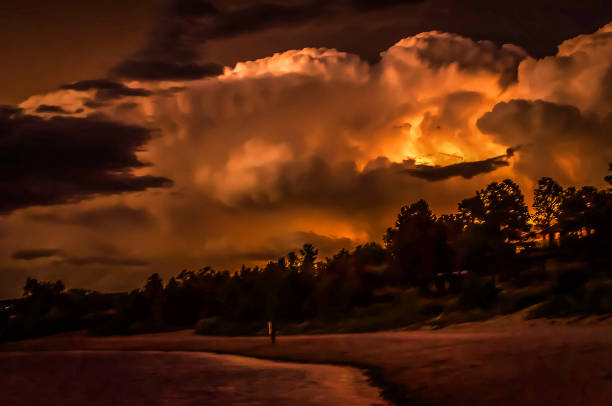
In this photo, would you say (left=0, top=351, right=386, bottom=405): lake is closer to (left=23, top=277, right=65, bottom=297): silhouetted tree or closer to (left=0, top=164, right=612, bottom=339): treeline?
(left=0, top=164, right=612, bottom=339): treeline

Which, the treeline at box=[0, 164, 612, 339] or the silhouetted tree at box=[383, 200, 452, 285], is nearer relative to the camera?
the treeline at box=[0, 164, 612, 339]

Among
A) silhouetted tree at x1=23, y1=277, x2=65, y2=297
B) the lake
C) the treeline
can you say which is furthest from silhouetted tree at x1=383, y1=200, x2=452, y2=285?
silhouetted tree at x1=23, y1=277, x2=65, y2=297

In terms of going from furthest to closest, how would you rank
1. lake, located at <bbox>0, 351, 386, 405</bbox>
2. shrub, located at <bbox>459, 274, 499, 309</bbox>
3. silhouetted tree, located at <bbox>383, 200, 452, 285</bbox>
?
silhouetted tree, located at <bbox>383, 200, 452, 285</bbox> → shrub, located at <bbox>459, 274, 499, 309</bbox> → lake, located at <bbox>0, 351, 386, 405</bbox>

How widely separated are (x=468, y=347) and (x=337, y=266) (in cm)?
4173

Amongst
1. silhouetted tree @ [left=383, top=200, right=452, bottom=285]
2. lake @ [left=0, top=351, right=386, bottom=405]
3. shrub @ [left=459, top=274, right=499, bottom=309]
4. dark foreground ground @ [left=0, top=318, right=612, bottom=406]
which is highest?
silhouetted tree @ [left=383, top=200, right=452, bottom=285]

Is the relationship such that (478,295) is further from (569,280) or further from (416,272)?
(416,272)

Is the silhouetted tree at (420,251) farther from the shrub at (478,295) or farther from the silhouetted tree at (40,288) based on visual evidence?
the silhouetted tree at (40,288)

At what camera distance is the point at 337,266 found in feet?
236

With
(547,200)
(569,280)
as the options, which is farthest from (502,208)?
(569,280)

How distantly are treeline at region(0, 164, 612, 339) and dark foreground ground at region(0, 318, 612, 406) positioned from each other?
13.8 meters

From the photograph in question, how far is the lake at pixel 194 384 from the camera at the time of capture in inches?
958

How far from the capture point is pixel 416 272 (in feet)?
222

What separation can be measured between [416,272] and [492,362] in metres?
43.4

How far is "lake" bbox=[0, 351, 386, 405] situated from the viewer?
79.8 ft
